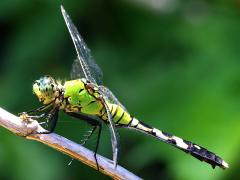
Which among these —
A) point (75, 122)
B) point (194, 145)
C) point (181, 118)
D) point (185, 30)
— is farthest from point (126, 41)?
point (194, 145)

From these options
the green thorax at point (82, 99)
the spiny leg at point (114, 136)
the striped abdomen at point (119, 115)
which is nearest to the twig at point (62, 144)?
the spiny leg at point (114, 136)

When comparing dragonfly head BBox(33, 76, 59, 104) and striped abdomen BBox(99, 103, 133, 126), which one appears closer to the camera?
dragonfly head BBox(33, 76, 59, 104)

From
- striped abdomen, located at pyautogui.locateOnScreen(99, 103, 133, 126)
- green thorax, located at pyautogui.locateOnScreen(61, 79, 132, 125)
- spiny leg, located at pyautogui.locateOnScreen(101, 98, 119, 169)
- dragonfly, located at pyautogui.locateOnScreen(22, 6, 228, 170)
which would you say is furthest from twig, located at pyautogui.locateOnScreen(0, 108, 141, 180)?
striped abdomen, located at pyautogui.locateOnScreen(99, 103, 133, 126)

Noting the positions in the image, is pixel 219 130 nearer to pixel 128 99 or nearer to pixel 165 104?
pixel 165 104

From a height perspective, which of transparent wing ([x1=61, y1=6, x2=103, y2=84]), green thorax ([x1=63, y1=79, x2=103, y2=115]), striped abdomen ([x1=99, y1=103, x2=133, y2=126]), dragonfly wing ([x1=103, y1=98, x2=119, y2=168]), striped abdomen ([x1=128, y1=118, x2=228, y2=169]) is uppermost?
transparent wing ([x1=61, y1=6, x2=103, y2=84])

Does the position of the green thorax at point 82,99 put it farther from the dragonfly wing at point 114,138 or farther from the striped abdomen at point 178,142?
the striped abdomen at point 178,142

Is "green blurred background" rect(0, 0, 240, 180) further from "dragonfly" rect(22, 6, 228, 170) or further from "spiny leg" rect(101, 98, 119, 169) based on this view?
"spiny leg" rect(101, 98, 119, 169)

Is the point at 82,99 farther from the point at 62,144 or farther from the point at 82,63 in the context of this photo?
the point at 62,144
